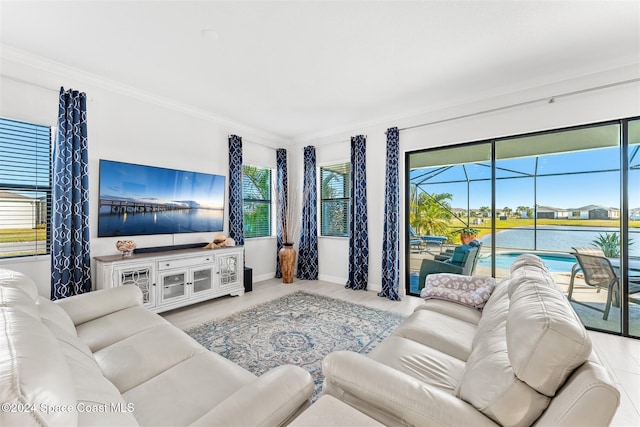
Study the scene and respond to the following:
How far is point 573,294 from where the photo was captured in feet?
10.0

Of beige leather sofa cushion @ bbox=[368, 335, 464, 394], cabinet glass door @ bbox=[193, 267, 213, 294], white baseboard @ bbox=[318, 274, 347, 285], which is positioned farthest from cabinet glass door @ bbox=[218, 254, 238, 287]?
beige leather sofa cushion @ bbox=[368, 335, 464, 394]

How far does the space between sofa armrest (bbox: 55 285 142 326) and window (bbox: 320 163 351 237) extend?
3.31 meters

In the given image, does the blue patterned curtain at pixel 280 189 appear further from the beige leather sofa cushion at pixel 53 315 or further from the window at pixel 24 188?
the beige leather sofa cushion at pixel 53 315

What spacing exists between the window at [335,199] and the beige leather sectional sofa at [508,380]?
347cm

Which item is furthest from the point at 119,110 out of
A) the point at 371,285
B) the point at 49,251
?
the point at 371,285

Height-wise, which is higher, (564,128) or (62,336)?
(564,128)

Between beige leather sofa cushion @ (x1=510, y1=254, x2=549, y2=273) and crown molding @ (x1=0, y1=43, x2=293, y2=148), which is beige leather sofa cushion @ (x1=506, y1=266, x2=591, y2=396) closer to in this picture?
beige leather sofa cushion @ (x1=510, y1=254, x2=549, y2=273)

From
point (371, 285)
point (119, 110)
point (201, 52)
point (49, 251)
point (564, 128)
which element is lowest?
point (371, 285)

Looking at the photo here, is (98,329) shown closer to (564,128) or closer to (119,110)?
(119,110)

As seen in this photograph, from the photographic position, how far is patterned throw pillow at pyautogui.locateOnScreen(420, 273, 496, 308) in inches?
86.5

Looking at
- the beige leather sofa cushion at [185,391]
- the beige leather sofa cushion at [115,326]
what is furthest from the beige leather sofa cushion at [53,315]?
the beige leather sofa cushion at [185,391]

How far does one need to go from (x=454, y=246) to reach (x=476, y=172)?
104 centimetres

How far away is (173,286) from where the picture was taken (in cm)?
328

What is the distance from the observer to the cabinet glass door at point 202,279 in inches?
137
